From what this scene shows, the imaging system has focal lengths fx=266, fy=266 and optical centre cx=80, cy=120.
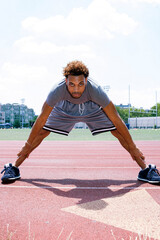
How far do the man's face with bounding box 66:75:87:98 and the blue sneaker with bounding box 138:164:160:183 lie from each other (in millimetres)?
1432

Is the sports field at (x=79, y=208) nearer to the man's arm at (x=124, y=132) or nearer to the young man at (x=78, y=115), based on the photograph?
the young man at (x=78, y=115)

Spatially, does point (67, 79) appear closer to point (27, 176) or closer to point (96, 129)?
point (96, 129)

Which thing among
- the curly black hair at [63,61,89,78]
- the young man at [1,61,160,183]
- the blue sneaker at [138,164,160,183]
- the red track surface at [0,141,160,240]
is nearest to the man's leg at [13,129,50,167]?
the young man at [1,61,160,183]

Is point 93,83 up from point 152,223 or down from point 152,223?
up

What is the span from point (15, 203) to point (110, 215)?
105 cm

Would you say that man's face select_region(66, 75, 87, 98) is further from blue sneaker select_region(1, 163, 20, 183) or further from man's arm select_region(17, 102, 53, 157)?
blue sneaker select_region(1, 163, 20, 183)

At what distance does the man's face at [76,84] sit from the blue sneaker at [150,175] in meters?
1.43

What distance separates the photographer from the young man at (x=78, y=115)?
3430mm

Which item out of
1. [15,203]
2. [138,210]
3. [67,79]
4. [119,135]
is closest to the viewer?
[138,210]

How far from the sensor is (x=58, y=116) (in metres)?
4.10

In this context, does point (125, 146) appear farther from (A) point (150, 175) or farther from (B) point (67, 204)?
(B) point (67, 204)

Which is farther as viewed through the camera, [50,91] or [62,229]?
[50,91]

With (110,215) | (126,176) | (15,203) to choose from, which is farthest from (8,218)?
(126,176)

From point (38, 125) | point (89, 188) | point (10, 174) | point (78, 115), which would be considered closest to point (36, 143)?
point (38, 125)
